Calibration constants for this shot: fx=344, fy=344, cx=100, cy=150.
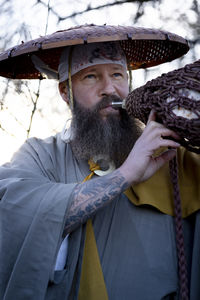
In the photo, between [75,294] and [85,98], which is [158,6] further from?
[75,294]

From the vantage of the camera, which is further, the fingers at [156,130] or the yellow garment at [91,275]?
the yellow garment at [91,275]

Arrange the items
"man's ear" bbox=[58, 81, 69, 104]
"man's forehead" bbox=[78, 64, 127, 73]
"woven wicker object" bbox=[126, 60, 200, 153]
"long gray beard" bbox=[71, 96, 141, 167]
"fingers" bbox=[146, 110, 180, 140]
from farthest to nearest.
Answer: "man's ear" bbox=[58, 81, 69, 104], "man's forehead" bbox=[78, 64, 127, 73], "long gray beard" bbox=[71, 96, 141, 167], "fingers" bbox=[146, 110, 180, 140], "woven wicker object" bbox=[126, 60, 200, 153]

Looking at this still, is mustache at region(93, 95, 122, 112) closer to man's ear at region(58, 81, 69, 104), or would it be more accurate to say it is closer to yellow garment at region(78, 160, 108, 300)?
man's ear at region(58, 81, 69, 104)

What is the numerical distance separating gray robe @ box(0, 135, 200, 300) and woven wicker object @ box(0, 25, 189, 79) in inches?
26.3

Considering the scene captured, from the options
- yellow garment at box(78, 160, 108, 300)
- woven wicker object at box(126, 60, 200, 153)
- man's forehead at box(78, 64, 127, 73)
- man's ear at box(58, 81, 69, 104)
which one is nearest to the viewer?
woven wicker object at box(126, 60, 200, 153)

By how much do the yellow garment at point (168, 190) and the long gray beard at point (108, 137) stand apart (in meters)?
0.33

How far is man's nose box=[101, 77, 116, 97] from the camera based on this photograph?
2.12 metres

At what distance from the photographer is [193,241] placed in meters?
1.76

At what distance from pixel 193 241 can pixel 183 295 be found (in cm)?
31

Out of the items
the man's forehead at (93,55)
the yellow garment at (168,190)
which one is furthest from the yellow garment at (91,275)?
the man's forehead at (93,55)

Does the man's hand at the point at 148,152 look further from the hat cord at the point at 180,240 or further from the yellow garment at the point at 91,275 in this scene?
the yellow garment at the point at 91,275

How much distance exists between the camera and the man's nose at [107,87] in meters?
2.12

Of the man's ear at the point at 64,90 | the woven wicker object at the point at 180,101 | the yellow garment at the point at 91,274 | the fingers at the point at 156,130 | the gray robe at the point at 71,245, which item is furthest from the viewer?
the man's ear at the point at 64,90

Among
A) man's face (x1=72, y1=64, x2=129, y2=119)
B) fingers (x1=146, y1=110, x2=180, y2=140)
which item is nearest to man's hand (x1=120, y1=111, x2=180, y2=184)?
fingers (x1=146, y1=110, x2=180, y2=140)
